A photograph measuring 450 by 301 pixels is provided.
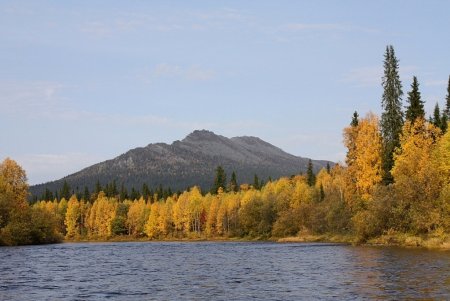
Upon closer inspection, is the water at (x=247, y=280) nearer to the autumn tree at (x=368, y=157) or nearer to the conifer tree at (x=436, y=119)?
the autumn tree at (x=368, y=157)

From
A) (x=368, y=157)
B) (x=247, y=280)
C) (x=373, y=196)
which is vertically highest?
(x=368, y=157)

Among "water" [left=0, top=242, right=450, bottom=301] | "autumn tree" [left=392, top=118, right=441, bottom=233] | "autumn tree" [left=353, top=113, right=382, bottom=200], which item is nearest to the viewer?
"water" [left=0, top=242, right=450, bottom=301]

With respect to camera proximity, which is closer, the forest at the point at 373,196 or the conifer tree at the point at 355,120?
the forest at the point at 373,196

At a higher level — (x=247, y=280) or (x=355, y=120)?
(x=355, y=120)

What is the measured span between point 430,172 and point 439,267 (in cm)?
3277

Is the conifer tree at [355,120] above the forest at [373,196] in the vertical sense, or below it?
above

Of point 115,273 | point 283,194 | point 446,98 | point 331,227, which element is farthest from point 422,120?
point 283,194

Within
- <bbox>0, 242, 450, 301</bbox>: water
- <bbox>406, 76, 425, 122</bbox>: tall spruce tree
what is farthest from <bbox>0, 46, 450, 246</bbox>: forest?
<bbox>0, 242, 450, 301</bbox>: water

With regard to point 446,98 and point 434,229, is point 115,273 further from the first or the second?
point 446,98

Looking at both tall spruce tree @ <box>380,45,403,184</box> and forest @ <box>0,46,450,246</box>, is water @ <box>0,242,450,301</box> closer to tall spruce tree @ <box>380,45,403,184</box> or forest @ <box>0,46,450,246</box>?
forest @ <box>0,46,450,246</box>

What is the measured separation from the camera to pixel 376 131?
3622 inches

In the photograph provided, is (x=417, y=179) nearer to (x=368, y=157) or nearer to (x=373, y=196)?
(x=373, y=196)

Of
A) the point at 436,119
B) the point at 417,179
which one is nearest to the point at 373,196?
the point at 417,179

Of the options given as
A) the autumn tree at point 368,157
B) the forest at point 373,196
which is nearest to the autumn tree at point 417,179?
the forest at point 373,196
